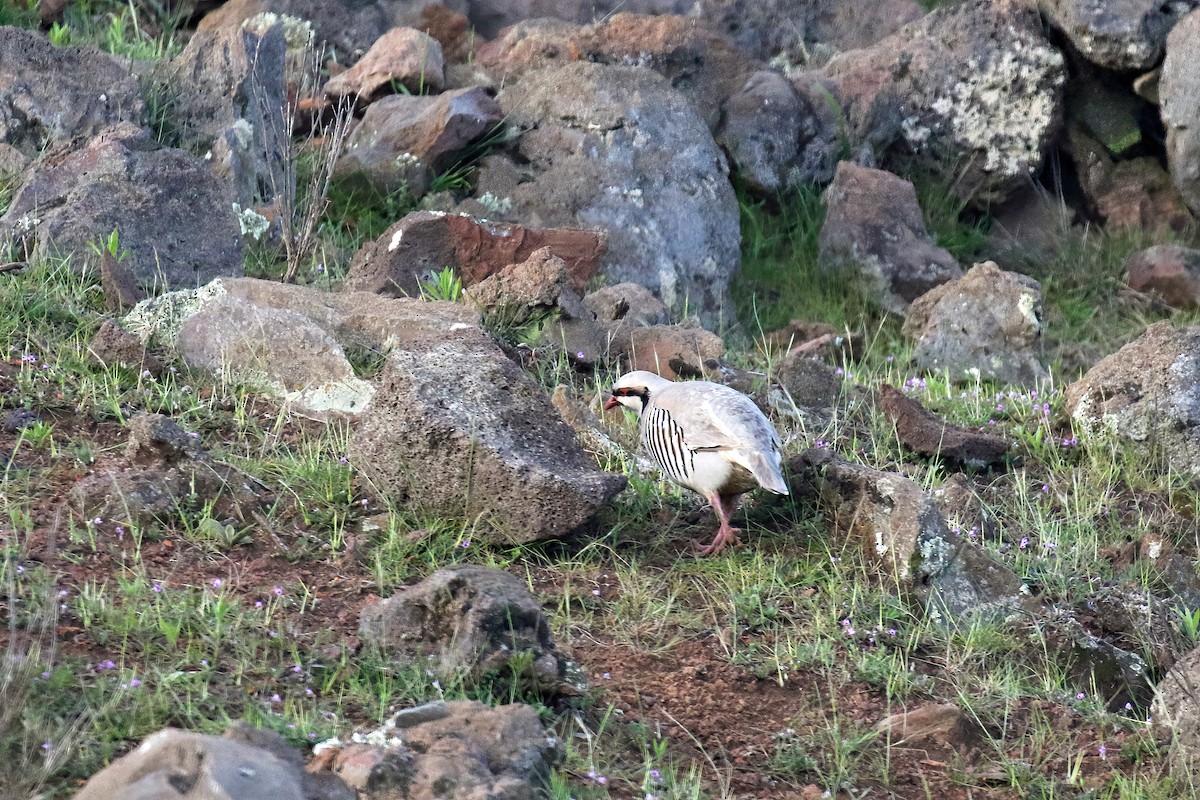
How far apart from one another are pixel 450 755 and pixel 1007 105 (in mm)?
6992

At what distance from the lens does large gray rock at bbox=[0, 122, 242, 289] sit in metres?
5.76

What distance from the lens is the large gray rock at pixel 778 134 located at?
8.41 metres

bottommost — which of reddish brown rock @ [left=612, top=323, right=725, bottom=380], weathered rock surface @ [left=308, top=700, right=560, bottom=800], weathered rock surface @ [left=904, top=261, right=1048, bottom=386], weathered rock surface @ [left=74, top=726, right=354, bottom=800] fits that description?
weathered rock surface @ [left=904, top=261, right=1048, bottom=386]

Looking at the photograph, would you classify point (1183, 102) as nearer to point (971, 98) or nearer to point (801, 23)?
point (971, 98)

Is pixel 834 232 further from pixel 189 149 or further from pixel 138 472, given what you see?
pixel 138 472

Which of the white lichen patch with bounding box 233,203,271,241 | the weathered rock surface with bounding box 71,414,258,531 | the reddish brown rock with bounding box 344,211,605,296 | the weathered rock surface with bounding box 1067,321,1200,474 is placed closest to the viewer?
the weathered rock surface with bounding box 71,414,258,531

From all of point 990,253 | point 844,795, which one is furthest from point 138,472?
point 990,253

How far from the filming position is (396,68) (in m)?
8.05

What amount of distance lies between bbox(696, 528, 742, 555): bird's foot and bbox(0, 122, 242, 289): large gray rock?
2577 millimetres

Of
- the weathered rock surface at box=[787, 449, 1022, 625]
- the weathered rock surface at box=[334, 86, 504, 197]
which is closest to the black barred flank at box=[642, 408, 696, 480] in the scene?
the weathered rock surface at box=[787, 449, 1022, 625]

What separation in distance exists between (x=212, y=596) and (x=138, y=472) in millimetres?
704

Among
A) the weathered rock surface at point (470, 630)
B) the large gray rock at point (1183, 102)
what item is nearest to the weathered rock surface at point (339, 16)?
the large gray rock at point (1183, 102)

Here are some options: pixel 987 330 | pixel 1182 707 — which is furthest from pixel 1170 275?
pixel 1182 707

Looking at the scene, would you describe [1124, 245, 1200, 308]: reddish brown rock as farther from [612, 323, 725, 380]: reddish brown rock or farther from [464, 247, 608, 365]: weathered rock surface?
[464, 247, 608, 365]: weathered rock surface
